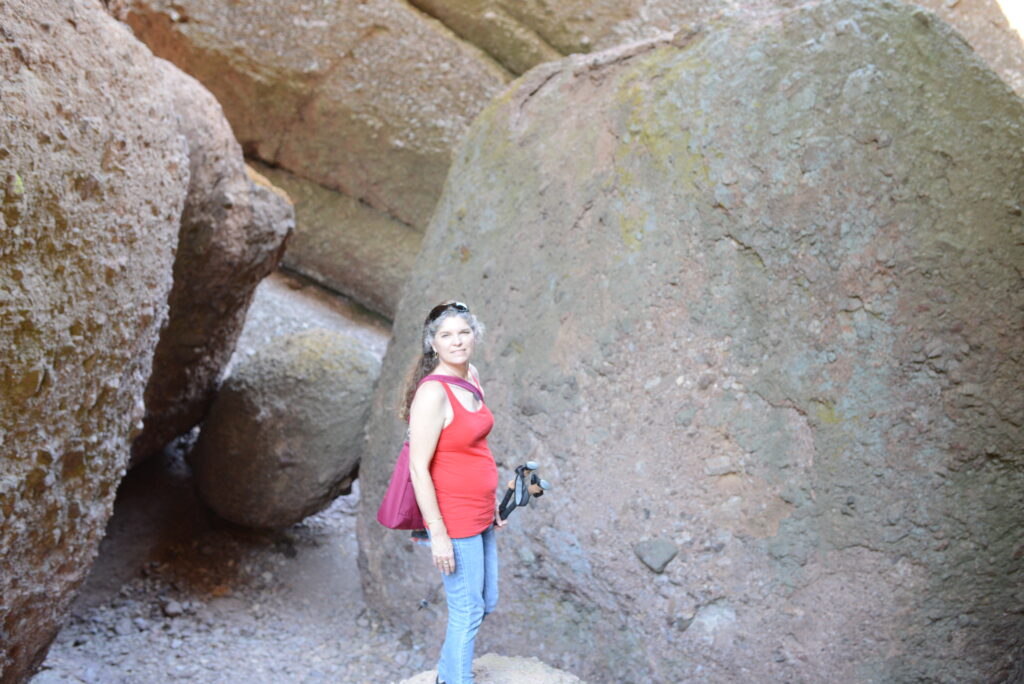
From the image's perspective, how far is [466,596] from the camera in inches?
54.8

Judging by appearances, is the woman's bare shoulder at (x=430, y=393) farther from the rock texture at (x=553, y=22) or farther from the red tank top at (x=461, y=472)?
the rock texture at (x=553, y=22)

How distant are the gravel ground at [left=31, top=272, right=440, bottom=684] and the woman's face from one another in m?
1.41

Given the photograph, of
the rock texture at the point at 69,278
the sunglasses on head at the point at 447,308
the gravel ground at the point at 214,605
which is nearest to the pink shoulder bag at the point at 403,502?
the sunglasses on head at the point at 447,308

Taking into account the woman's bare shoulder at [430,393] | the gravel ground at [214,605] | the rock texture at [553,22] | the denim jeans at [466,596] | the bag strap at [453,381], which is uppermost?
the rock texture at [553,22]

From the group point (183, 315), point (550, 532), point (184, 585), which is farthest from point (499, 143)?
point (184, 585)

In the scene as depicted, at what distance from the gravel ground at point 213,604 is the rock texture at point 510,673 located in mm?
555

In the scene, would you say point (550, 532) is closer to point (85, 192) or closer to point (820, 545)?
point (820, 545)

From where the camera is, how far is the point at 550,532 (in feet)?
6.98

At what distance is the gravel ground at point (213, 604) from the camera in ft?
8.04

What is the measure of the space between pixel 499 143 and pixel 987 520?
→ 163cm

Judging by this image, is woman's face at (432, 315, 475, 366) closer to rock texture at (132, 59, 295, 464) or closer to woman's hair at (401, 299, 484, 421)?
woman's hair at (401, 299, 484, 421)

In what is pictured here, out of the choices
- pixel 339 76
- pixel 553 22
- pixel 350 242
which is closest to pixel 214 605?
pixel 350 242

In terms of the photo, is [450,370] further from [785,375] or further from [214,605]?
[214,605]

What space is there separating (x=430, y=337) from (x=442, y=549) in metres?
0.33
